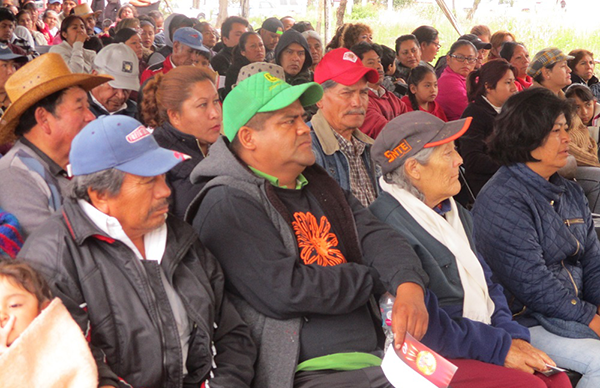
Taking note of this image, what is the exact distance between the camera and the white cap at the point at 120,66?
14.9ft

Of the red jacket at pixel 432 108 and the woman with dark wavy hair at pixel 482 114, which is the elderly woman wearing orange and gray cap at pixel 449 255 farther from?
the red jacket at pixel 432 108

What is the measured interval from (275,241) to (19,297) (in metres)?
0.85

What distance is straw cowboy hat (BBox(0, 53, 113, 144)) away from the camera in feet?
8.80

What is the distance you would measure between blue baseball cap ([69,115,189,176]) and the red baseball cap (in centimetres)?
196

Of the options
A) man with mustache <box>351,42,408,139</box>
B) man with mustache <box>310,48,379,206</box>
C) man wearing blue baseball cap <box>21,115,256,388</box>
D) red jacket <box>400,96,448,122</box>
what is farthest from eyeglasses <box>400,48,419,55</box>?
man wearing blue baseball cap <box>21,115,256,388</box>

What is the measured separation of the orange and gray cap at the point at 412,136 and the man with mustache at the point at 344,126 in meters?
0.72

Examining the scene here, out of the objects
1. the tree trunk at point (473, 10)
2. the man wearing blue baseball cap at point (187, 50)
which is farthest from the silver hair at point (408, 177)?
the tree trunk at point (473, 10)

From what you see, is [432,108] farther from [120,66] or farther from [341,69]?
[120,66]

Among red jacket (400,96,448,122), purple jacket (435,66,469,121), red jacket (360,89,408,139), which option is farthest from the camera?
purple jacket (435,66,469,121)

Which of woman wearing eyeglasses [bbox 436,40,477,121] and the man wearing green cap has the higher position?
the man wearing green cap

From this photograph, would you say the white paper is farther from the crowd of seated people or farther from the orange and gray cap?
the orange and gray cap

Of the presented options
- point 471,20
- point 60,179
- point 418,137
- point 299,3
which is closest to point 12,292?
point 60,179

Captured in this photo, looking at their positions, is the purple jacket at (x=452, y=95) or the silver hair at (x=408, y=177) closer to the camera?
the silver hair at (x=408, y=177)

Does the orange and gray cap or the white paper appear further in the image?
the orange and gray cap
